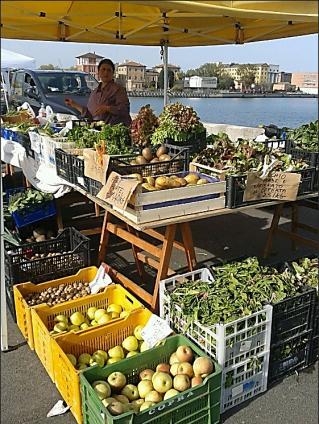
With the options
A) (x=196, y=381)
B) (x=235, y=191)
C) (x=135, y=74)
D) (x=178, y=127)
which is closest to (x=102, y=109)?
(x=178, y=127)

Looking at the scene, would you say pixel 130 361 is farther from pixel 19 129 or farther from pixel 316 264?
pixel 19 129

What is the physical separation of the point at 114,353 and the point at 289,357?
1008 millimetres

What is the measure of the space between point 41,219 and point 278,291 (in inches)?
103

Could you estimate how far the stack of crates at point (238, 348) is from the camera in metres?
2.22

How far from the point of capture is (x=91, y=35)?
5.70 metres

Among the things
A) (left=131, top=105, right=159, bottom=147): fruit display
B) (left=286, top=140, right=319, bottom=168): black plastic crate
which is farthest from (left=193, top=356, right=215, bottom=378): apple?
(left=131, top=105, right=159, bottom=147): fruit display

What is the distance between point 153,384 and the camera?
2137 millimetres

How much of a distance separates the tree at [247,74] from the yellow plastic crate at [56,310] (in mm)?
11249

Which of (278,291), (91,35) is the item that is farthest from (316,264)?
(91,35)

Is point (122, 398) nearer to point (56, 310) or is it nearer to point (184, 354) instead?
point (184, 354)

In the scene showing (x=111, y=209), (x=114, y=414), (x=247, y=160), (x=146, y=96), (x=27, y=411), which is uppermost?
(x=146, y=96)

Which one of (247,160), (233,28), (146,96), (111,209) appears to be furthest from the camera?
(146,96)

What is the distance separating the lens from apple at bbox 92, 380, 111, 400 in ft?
6.63

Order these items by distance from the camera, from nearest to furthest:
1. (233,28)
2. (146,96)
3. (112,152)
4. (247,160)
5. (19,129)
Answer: (247,160) < (112,152) < (19,129) < (233,28) < (146,96)
